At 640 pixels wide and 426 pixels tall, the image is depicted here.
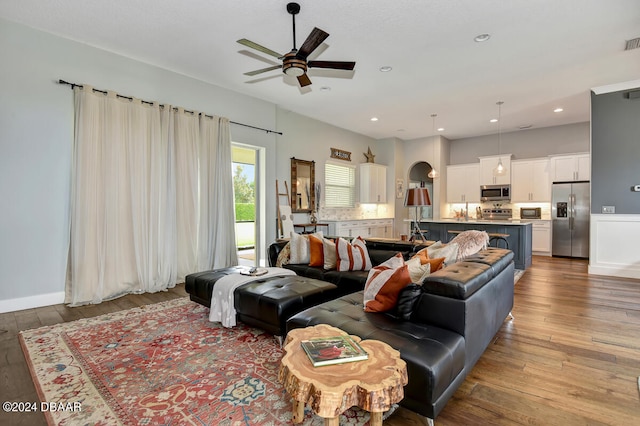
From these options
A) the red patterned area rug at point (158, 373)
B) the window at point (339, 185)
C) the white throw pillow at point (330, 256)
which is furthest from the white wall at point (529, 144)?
the red patterned area rug at point (158, 373)

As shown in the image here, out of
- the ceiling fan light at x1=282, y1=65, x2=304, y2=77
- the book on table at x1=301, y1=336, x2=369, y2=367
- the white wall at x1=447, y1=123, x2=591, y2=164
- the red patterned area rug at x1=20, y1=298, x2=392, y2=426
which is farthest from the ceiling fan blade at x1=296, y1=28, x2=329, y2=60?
the white wall at x1=447, y1=123, x2=591, y2=164

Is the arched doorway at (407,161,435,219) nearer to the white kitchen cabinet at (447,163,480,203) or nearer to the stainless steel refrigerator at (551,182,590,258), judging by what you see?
the white kitchen cabinet at (447,163,480,203)

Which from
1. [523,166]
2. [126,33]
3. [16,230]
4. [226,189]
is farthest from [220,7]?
[523,166]

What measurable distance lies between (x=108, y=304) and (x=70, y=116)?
92.4 inches

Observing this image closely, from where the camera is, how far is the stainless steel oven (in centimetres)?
802

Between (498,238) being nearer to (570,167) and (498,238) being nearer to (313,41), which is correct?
(570,167)

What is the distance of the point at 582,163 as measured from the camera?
7266 mm

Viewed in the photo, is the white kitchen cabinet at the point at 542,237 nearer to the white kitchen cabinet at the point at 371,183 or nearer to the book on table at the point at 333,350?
the white kitchen cabinet at the point at 371,183

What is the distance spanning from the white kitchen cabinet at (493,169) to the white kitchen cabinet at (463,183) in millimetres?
142

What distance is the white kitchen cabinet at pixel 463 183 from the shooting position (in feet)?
28.7

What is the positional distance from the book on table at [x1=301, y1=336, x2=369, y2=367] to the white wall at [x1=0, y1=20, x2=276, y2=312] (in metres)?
3.80

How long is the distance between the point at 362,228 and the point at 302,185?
6.37ft

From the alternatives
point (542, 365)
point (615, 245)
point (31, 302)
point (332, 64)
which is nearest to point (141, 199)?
point (31, 302)

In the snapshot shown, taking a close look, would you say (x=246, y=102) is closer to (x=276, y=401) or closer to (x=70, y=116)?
(x=70, y=116)
